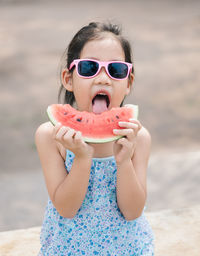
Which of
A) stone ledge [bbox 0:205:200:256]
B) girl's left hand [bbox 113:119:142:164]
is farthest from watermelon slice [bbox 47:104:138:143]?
stone ledge [bbox 0:205:200:256]

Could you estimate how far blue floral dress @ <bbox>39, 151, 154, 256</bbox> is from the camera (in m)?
2.29

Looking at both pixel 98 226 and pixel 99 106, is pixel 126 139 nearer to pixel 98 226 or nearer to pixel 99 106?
pixel 99 106

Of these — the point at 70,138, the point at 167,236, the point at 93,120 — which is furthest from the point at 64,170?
the point at 167,236

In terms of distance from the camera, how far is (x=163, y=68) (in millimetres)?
9383

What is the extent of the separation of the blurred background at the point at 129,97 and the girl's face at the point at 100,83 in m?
0.92

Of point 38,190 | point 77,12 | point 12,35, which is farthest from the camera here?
point 77,12

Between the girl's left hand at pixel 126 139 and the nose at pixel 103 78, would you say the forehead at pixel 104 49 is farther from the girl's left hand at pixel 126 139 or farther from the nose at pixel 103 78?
the girl's left hand at pixel 126 139

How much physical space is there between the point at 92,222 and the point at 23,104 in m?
5.44

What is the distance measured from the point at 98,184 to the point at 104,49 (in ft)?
2.39

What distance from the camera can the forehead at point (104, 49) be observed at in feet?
7.50

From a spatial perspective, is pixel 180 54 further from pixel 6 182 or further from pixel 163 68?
pixel 6 182

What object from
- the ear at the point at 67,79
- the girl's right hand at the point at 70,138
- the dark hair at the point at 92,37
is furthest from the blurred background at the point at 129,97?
the girl's right hand at the point at 70,138

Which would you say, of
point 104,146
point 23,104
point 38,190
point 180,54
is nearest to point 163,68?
point 180,54

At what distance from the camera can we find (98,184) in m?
2.30
